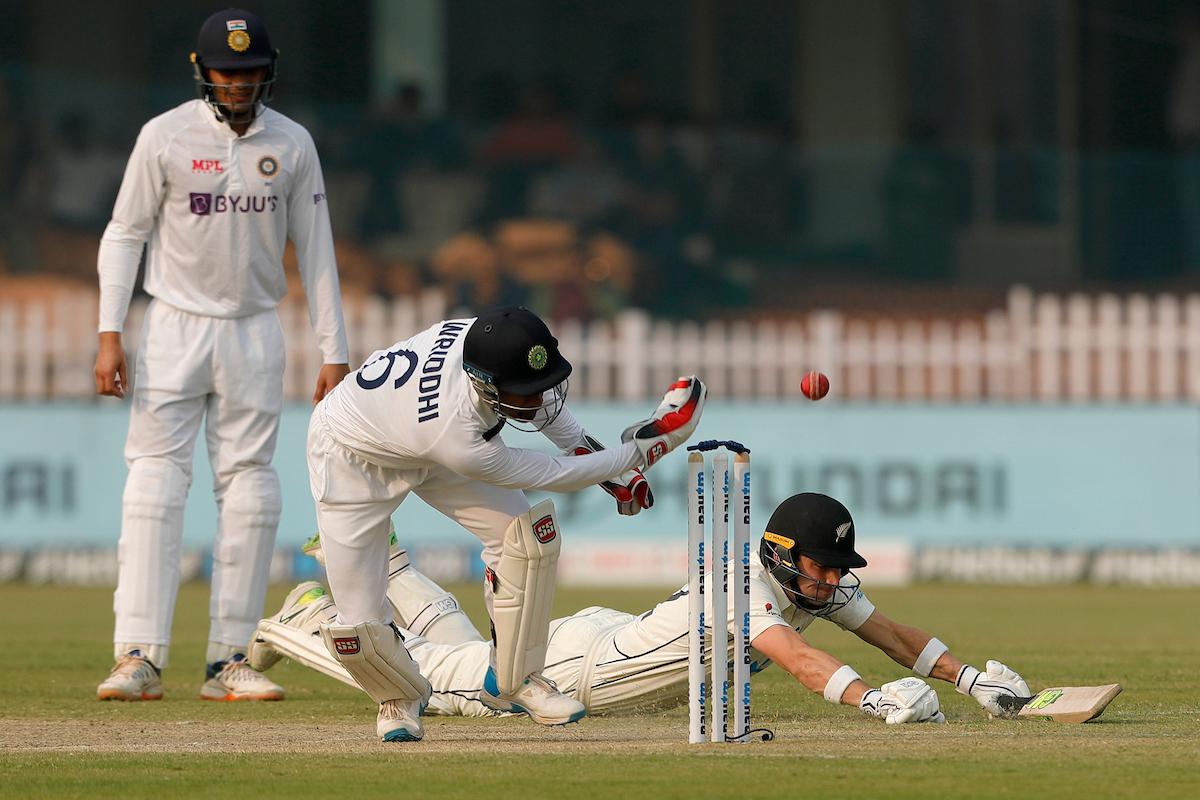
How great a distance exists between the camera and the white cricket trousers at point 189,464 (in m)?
6.94

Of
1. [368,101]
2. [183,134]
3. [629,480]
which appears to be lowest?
[629,480]

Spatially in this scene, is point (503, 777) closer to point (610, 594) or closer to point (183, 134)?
point (183, 134)

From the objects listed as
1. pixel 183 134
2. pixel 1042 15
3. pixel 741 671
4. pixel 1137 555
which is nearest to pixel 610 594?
pixel 1137 555

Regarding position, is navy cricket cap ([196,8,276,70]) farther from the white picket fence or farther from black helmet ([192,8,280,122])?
the white picket fence

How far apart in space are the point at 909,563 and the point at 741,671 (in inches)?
298

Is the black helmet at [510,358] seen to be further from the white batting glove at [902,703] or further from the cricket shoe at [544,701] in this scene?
the white batting glove at [902,703]

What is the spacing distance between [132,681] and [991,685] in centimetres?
262

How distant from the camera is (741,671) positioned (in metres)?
5.38

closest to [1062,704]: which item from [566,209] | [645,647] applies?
[645,647]

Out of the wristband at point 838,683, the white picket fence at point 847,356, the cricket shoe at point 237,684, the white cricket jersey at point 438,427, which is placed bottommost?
the cricket shoe at point 237,684

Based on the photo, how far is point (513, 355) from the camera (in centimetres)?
531

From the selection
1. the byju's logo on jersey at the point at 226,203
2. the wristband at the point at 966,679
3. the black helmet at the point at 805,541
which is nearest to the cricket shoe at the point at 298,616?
the byju's logo on jersey at the point at 226,203

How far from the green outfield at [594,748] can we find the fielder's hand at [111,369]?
977mm

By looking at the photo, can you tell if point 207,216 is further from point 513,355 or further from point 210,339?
point 513,355
